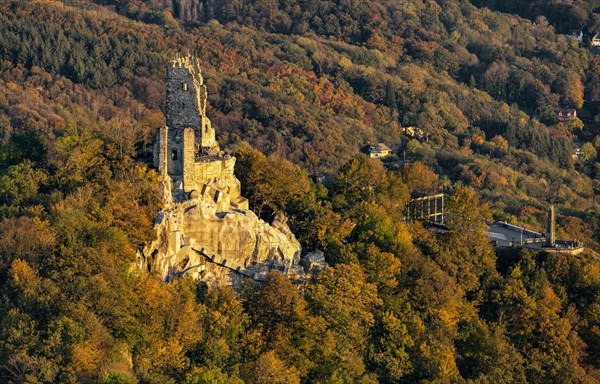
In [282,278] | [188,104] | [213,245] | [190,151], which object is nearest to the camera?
[282,278]

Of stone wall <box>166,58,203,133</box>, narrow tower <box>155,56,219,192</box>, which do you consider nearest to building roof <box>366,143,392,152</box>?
narrow tower <box>155,56,219,192</box>

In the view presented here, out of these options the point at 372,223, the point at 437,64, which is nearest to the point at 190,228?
the point at 372,223

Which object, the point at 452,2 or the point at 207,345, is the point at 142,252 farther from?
the point at 452,2

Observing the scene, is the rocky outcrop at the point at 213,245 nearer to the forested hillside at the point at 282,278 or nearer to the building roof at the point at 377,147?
the forested hillside at the point at 282,278

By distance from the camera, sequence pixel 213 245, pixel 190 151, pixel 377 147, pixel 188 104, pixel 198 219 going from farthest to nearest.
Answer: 1. pixel 377 147
2. pixel 188 104
3. pixel 190 151
4. pixel 213 245
5. pixel 198 219

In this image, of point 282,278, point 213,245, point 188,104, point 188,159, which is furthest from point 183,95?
point 282,278

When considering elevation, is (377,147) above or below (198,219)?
below

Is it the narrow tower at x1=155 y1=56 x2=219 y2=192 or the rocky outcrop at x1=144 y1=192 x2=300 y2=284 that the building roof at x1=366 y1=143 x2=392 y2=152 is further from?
the rocky outcrop at x1=144 y1=192 x2=300 y2=284

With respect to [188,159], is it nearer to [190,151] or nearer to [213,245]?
[190,151]

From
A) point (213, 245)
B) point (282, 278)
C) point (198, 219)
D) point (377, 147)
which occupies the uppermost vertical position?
point (198, 219)
